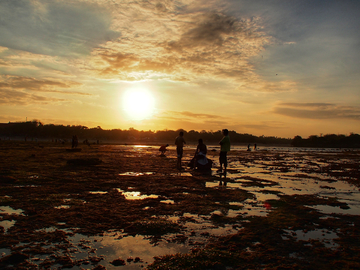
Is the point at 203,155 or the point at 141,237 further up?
the point at 203,155

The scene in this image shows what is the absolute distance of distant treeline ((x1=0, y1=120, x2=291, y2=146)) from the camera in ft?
311

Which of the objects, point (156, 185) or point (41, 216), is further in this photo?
point (156, 185)

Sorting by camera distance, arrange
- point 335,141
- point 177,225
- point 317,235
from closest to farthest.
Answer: point 317,235 → point 177,225 → point 335,141

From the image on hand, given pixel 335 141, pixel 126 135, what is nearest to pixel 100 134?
pixel 126 135

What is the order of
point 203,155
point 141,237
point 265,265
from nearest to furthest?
point 265,265, point 141,237, point 203,155

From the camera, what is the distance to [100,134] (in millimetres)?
108438

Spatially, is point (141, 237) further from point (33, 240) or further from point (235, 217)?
point (235, 217)

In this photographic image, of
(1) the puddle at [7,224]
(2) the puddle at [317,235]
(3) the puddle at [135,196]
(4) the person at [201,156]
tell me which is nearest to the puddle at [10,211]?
(1) the puddle at [7,224]

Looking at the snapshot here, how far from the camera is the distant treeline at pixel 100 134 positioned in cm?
9481

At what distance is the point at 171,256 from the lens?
10.9 feet

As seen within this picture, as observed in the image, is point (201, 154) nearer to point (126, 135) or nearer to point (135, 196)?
point (135, 196)

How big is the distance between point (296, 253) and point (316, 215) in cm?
242

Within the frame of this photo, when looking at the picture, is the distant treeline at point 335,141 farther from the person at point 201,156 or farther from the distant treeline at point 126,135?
the person at point 201,156

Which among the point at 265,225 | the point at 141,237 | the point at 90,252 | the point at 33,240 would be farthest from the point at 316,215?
the point at 33,240
